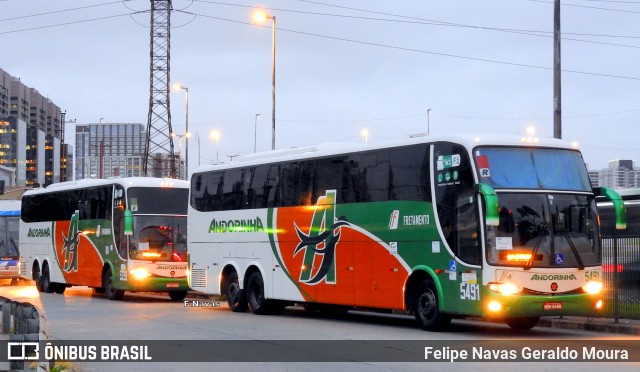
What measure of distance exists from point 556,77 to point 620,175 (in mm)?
54027

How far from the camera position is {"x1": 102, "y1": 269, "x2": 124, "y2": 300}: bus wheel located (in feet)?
110

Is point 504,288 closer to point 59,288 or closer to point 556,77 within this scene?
point 556,77

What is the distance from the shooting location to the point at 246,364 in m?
14.2

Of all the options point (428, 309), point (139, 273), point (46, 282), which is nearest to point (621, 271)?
point (428, 309)

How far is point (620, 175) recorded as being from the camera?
77.8 metres

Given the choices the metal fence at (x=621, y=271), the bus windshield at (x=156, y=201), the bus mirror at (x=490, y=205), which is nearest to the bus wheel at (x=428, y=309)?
the bus mirror at (x=490, y=205)

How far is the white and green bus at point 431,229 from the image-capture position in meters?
Result: 18.4

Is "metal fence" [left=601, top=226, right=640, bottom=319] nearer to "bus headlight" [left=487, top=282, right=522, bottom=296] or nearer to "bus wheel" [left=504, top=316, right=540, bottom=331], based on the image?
"bus wheel" [left=504, top=316, right=540, bottom=331]

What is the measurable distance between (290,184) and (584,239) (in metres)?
7.80

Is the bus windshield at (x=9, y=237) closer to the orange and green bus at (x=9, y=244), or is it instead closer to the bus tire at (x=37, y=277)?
the orange and green bus at (x=9, y=244)

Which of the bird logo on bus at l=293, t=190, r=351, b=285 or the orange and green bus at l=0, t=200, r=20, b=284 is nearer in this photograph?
the bird logo on bus at l=293, t=190, r=351, b=285

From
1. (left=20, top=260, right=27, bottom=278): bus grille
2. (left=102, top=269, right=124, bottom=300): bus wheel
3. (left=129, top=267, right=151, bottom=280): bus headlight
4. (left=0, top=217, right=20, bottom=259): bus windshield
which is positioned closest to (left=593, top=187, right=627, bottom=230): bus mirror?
(left=129, top=267, right=151, bottom=280): bus headlight

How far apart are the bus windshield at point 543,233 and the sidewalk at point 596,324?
194cm

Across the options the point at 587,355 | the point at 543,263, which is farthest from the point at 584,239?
the point at 587,355
